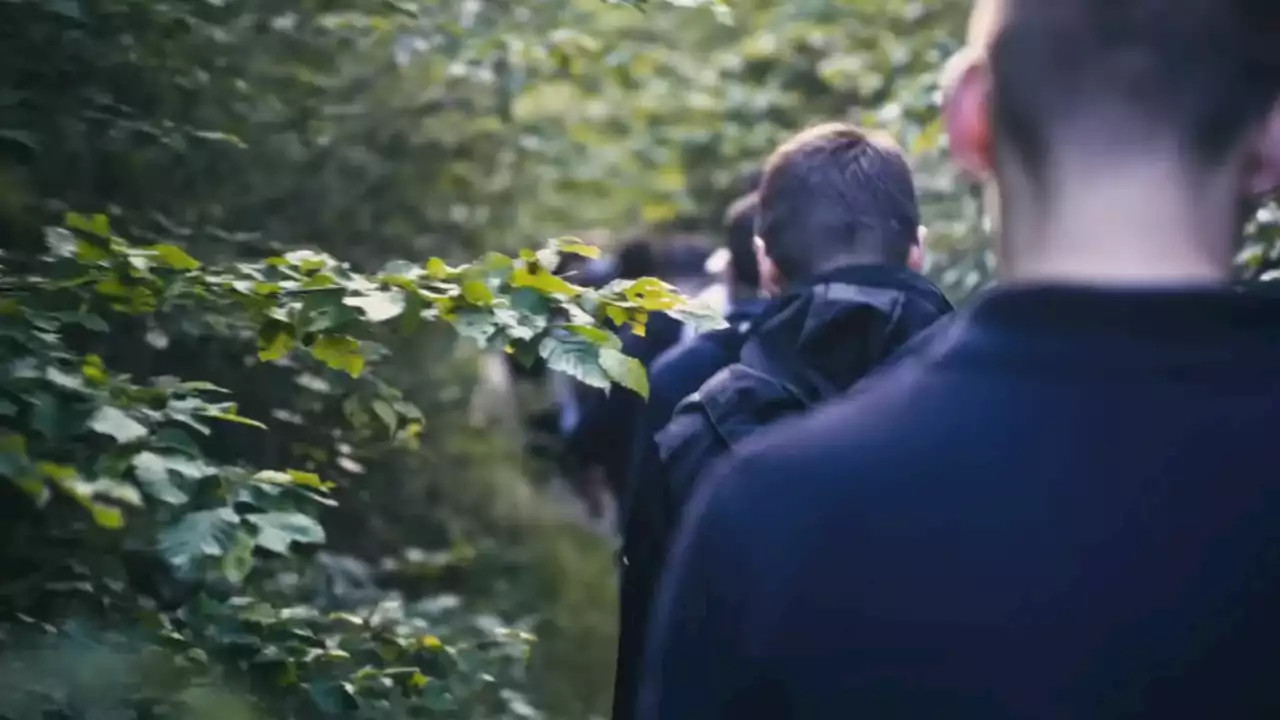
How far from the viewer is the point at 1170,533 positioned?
103cm

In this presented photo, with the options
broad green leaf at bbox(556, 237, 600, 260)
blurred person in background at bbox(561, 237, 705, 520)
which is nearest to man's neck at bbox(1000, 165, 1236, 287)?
broad green leaf at bbox(556, 237, 600, 260)

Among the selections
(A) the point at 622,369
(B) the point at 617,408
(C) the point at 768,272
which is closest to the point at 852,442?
(A) the point at 622,369

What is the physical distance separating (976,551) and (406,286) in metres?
1.55

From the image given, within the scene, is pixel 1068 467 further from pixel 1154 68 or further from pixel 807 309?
pixel 807 309

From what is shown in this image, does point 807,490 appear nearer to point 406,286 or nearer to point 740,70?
point 406,286

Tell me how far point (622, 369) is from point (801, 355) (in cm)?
66

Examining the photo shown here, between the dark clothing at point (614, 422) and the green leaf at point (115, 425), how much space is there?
302 centimetres

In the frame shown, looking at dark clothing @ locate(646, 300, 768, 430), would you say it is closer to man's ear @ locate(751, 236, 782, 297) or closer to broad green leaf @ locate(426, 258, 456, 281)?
man's ear @ locate(751, 236, 782, 297)

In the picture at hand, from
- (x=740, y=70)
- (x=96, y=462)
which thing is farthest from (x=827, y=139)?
(x=740, y=70)

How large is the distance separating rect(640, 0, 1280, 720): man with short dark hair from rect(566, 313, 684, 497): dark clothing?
159 inches

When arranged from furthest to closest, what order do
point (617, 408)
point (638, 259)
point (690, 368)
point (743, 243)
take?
1. point (638, 259)
2. point (617, 408)
3. point (743, 243)
4. point (690, 368)

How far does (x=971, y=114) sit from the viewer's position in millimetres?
1196

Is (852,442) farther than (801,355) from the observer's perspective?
No

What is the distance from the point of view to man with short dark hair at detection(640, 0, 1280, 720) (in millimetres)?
1028
